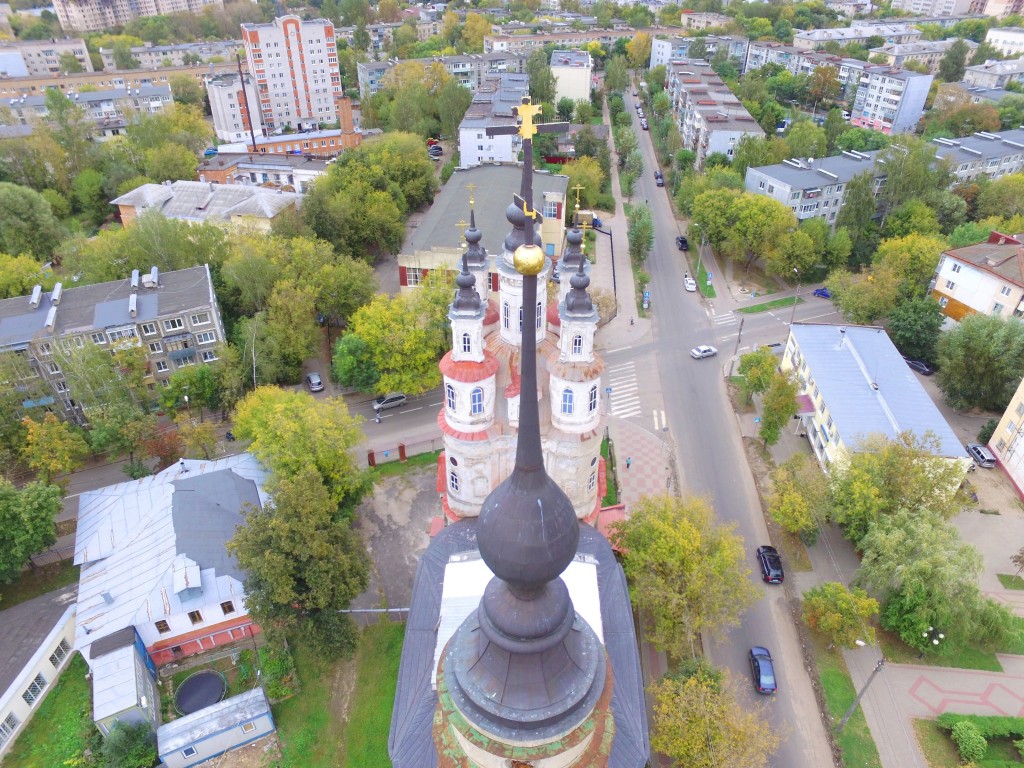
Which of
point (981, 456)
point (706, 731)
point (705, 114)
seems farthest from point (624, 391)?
point (705, 114)

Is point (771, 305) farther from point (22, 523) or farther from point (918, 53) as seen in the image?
point (918, 53)

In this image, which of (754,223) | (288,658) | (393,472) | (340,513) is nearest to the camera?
(288,658)

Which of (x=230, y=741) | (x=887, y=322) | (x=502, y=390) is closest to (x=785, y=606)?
(x=502, y=390)

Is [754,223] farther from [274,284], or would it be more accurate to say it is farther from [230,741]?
[230,741]

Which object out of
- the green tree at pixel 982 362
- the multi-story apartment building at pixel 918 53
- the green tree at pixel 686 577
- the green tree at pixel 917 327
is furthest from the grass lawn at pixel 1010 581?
the multi-story apartment building at pixel 918 53

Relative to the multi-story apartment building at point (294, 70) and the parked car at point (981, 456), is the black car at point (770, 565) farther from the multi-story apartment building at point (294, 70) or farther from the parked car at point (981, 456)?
the multi-story apartment building at point (294, 70)

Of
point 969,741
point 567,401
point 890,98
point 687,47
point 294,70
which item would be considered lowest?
point 969,741

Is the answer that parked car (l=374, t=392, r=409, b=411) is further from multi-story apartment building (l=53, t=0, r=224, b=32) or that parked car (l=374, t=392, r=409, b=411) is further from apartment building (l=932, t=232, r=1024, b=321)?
multi-story apartment building (l=53, t=0, r=224, b=32)
